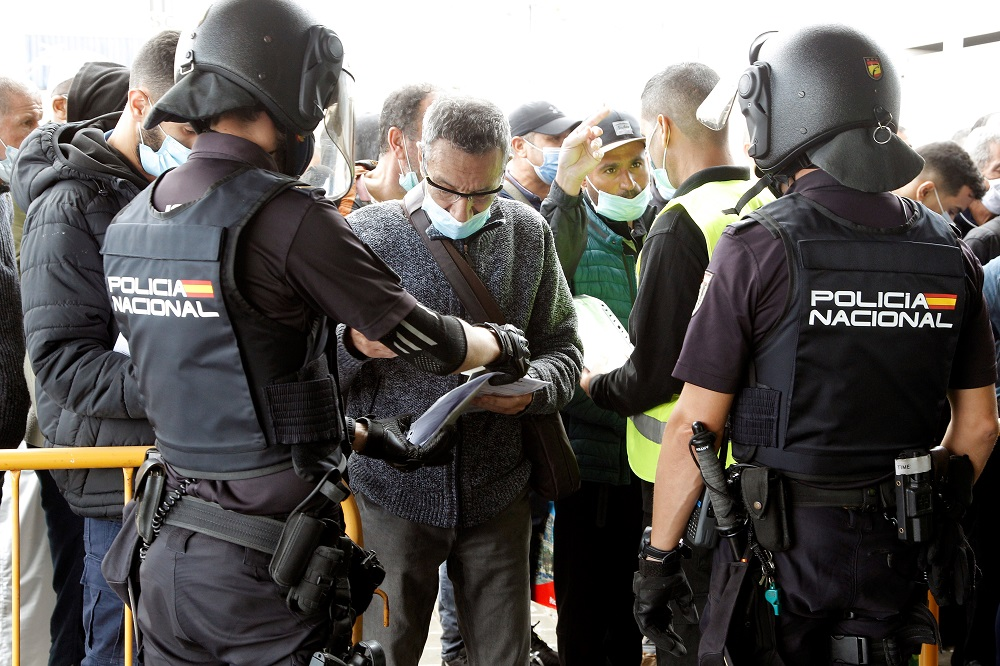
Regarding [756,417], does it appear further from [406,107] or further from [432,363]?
[406,107]

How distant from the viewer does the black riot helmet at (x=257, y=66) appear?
1.97 meters

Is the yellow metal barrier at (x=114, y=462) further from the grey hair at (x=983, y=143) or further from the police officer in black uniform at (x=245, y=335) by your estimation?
the grey hair at (x=983, y=143)

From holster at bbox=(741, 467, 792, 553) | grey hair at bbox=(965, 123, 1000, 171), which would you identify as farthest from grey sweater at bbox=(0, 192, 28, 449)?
grey hair at bbox=(965, 123, 1000, 171)

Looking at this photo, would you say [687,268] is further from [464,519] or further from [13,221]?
[13,221]

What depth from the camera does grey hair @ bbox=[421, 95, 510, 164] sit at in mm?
2715

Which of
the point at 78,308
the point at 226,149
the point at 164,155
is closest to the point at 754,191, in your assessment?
the point at 226,149

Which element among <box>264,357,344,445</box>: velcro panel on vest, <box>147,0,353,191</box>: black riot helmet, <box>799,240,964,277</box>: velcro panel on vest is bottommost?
<box>264,357,344,445</box>: velcro panel on vest

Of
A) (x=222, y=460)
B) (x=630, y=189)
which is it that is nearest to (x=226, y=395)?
(x=222, y=460)

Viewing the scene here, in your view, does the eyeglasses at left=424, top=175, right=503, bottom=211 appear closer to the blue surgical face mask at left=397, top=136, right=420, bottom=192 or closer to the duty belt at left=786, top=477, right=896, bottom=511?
the blue surgical face mask at left=397, top=136, right=420, bottom=192

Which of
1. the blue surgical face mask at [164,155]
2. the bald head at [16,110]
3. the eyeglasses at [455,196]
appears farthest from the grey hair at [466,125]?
the bald head at [16,110]

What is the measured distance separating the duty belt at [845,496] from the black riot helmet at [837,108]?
680 millimetres

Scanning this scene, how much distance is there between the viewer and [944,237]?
2127 millimetres

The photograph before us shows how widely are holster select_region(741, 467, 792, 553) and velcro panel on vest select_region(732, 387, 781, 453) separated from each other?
75mm

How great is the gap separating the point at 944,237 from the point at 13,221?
374cm
